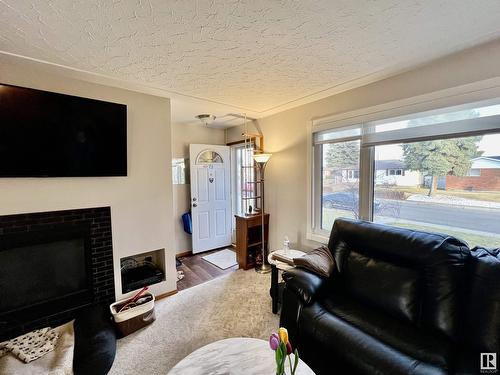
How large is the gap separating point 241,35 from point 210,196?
296 centimetres

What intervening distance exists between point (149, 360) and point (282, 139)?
2902 mm

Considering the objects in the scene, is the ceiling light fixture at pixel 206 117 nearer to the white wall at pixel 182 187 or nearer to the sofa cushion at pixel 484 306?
the white wall at pixel 182 187

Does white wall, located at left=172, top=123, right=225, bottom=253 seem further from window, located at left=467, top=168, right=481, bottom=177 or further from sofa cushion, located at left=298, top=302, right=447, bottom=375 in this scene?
window, located at left=467, top=168, right=481, bottom=177

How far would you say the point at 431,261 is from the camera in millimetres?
1576

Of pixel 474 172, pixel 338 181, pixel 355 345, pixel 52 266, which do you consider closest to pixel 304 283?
pixel 355 345

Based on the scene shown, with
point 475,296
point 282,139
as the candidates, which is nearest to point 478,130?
point 475,296

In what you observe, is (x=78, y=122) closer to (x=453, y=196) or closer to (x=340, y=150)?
(x=340, y=150)

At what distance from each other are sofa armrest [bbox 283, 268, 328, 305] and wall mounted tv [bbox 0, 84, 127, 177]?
1.97 m

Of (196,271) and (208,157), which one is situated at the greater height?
(208,157)

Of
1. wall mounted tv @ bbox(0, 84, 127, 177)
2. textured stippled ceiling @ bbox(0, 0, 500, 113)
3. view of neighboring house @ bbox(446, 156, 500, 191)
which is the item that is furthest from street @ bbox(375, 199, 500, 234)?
wall mounted tv @ bbox(0, 84, 127, 177)

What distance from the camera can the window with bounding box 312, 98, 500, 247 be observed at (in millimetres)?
1764

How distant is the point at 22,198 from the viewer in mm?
1924

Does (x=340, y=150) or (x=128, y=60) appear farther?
(x=340, y=150)

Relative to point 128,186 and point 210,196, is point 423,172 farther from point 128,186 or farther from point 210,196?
point 210,196
